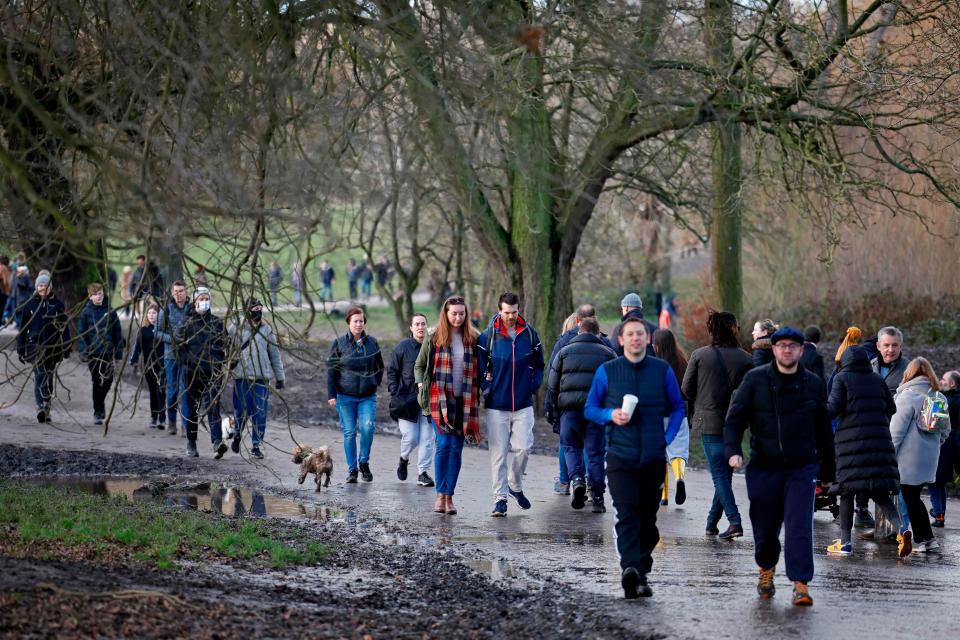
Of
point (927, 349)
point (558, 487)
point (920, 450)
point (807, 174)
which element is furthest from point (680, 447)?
point (927, 349)

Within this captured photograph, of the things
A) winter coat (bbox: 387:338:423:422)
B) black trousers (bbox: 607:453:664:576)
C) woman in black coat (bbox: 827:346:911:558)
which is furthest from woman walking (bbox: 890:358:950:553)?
winter coat (bbox: 387:338:423:422)

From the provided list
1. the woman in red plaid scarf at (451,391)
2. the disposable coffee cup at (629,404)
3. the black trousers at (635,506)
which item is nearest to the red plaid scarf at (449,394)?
the woman in red plaid scarf at (451,391)

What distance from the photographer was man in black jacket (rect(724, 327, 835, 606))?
338 inches

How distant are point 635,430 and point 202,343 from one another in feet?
16.5

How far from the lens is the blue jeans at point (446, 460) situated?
40.0 feet

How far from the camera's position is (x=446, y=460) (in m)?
12.2

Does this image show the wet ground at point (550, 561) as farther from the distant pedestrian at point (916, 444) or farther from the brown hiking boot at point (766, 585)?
the distant pedestrian at point (916, 444)

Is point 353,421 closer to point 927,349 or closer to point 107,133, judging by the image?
point 107,133

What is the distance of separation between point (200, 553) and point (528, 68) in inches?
370

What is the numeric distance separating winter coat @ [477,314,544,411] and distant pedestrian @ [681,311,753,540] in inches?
58.0

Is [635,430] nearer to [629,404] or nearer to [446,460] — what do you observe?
[629,404]

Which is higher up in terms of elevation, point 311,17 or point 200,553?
point 311,17

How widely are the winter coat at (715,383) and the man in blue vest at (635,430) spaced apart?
8.55 ft

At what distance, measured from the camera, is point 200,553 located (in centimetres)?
934
